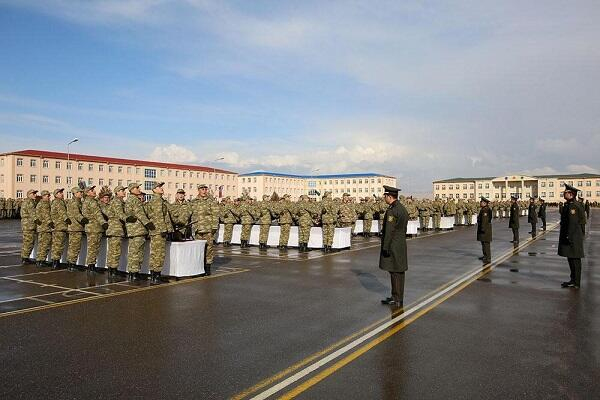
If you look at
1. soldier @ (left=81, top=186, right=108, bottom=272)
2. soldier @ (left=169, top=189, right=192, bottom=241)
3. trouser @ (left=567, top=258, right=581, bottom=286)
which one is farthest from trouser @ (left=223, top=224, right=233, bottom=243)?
trouser @ (left=567, top=258, right=581, bottom=286)

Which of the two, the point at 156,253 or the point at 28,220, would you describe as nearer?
the point at 156,253

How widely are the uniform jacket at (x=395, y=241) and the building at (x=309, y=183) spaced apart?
11586 centimetres

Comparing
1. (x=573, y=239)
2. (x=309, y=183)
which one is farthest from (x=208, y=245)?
(x=309, y=183)

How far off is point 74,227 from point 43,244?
1.65 m

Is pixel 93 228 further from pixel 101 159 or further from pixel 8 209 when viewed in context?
pixel 101 159

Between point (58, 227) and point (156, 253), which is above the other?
point (58, 227)

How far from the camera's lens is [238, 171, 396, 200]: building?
415ft

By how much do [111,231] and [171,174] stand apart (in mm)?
86675

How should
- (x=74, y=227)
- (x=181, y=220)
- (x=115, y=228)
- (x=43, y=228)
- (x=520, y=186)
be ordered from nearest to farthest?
(x=115, y=228) < (x=181, y=220) < (x=74, y=227) < (x=43, y=228) < (x=520, y=186)

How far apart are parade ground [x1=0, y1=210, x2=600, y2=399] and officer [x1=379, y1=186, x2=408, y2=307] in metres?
0.38

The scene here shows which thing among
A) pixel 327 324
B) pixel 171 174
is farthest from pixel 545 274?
pixel 171 174

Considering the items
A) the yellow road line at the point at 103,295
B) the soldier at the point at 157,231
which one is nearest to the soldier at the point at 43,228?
the soldier at the point at 157,231

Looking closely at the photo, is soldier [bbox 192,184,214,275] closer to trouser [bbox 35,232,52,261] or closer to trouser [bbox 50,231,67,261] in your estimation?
trouser [bbox 50,231,67,261]

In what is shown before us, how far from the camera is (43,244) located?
1285 cm
